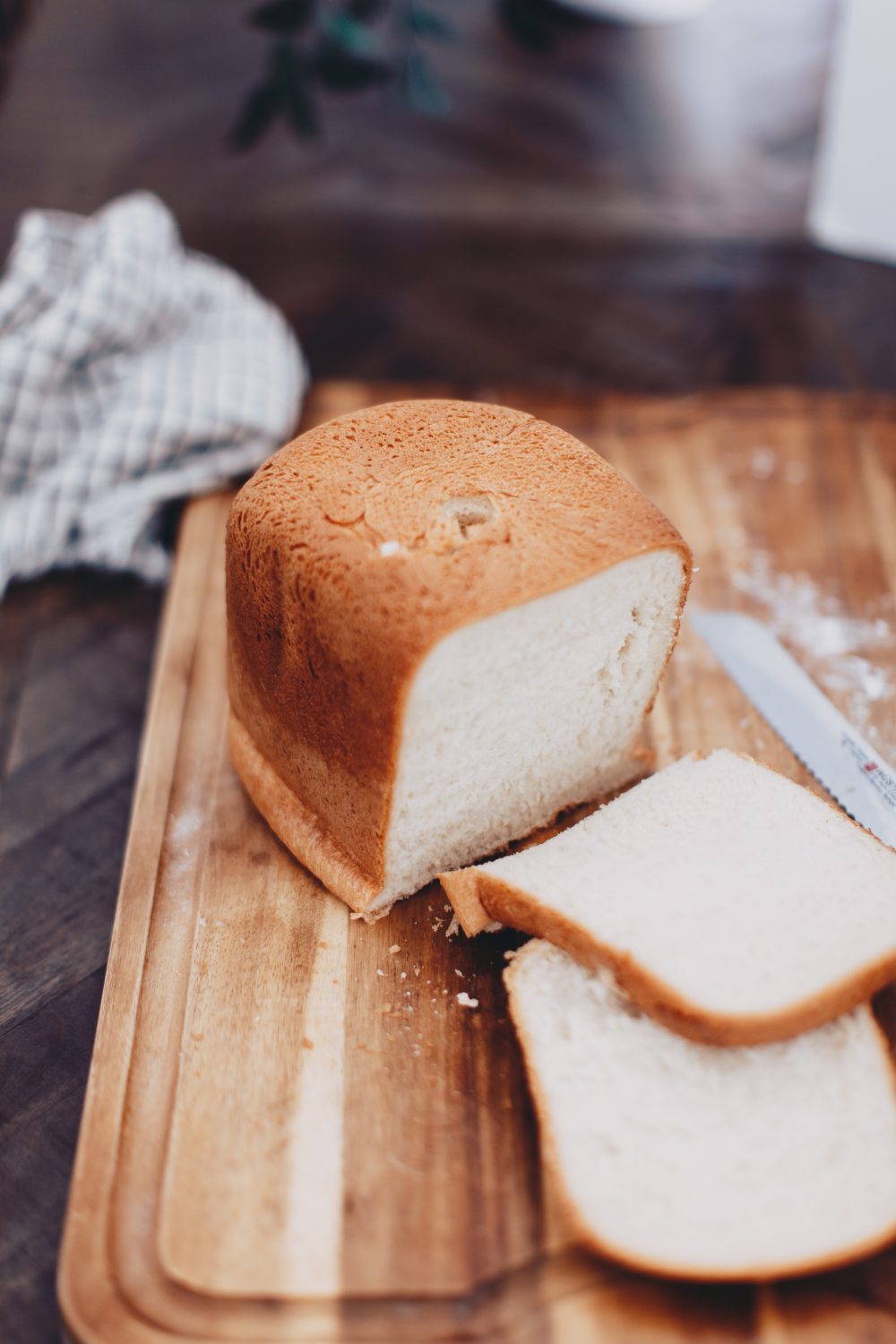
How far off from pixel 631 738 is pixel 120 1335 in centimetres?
136

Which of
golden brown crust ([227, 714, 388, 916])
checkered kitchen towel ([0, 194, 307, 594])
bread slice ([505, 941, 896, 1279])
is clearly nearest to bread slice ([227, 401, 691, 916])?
golden brown crust ([227, 714, 388, 916])

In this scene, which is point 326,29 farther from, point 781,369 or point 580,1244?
point 580,1244

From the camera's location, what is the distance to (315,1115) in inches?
73.3

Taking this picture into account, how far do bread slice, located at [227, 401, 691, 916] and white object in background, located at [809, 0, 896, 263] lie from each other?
7.97 feet

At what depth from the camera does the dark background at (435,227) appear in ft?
8.83

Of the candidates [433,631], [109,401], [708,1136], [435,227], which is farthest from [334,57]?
[708,1136]

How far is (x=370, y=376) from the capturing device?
375cm

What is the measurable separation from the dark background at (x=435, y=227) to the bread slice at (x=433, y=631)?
52 cm

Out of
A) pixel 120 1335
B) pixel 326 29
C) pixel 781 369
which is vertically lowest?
pixel 781 369

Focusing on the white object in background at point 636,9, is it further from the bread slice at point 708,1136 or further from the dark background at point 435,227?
the bread slice at point 708,1136

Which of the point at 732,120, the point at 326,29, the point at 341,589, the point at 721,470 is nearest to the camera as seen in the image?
the point at 341,589

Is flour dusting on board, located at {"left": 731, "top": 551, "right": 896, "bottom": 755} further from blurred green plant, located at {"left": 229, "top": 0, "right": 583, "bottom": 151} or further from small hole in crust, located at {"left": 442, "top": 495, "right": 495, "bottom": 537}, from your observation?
blurred green plant, located at {"left": 229, "top": 0, "right": 583, "bottom": 151}

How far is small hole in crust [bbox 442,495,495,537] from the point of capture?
2.07 meters

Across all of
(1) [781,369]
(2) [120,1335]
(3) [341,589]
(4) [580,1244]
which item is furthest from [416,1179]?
(1) [781,369]
